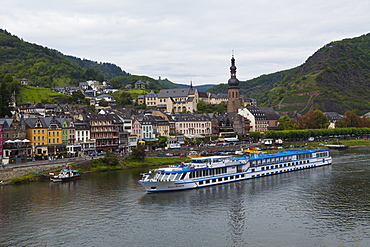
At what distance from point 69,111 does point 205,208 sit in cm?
7678

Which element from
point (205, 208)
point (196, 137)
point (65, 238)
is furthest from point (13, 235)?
point (196, 137)

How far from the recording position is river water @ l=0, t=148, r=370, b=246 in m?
37.6

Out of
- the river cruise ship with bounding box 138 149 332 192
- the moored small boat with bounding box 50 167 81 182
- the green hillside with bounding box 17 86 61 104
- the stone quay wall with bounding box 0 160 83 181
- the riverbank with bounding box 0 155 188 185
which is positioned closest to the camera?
the river cruise ship with bounding box 138 149 332 192

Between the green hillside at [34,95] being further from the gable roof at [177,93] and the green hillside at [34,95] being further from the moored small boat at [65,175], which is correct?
the moored small boat at [65,175]

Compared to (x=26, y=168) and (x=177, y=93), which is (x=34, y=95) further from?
(x=26, y=168)

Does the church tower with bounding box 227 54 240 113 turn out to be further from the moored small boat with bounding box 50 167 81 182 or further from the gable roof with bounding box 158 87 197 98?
the moored small boat with bounding box 50 167 81 182

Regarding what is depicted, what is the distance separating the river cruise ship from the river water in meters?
1.81

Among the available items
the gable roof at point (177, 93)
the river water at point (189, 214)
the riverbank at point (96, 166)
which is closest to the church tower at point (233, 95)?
the gable roof at point (177, 93)

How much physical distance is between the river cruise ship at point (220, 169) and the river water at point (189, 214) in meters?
1.81

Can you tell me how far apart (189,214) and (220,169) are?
20684 millimetres

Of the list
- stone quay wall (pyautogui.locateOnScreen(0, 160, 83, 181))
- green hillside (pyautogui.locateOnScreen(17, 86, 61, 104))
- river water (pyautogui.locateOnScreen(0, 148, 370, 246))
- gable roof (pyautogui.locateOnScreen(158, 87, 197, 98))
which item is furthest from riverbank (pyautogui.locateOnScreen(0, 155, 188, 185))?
gable roof (pyautogui.locateOnScreen(158, 87, 197, 98))

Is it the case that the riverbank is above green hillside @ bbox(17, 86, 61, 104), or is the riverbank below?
below

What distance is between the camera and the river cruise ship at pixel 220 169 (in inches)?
2307

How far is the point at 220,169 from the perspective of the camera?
2589 inches
